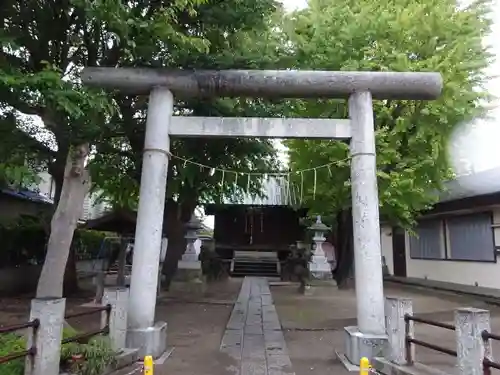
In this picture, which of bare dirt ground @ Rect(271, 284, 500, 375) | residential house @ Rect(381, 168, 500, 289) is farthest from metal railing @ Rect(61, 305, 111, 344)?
residential house @ Rect(381, 168, 500, 289)

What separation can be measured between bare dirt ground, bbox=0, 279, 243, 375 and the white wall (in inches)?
394

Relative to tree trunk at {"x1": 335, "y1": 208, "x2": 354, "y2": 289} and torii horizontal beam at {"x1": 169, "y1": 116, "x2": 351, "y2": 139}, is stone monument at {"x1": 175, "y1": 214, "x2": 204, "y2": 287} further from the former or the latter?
torii horizontal beam at {"x1": 169, "y1": 116, "x2": 351, "y2": 139}

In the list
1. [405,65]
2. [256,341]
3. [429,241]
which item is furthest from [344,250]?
[256,341]

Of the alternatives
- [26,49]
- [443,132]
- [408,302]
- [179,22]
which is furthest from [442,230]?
[26,49]

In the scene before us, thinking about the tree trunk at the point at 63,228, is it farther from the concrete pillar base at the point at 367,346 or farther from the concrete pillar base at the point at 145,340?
the concrete pillar base at the point at 367,346

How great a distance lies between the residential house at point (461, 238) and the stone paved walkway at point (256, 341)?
376 inches

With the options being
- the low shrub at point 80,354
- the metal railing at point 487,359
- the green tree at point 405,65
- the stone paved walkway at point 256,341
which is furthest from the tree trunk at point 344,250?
the low shrub at point 80,354

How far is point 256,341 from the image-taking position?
29.1ft

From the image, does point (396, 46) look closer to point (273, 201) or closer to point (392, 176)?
point (392, 176)

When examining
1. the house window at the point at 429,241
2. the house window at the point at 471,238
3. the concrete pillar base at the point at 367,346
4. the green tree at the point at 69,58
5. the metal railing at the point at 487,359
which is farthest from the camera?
the house window at the point at 429,241

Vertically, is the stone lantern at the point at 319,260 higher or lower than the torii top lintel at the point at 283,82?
lower

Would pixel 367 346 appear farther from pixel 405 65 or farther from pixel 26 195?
pixel 26 195

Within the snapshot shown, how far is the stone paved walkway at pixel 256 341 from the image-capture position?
704 centimetres

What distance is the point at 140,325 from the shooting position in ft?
24.8
